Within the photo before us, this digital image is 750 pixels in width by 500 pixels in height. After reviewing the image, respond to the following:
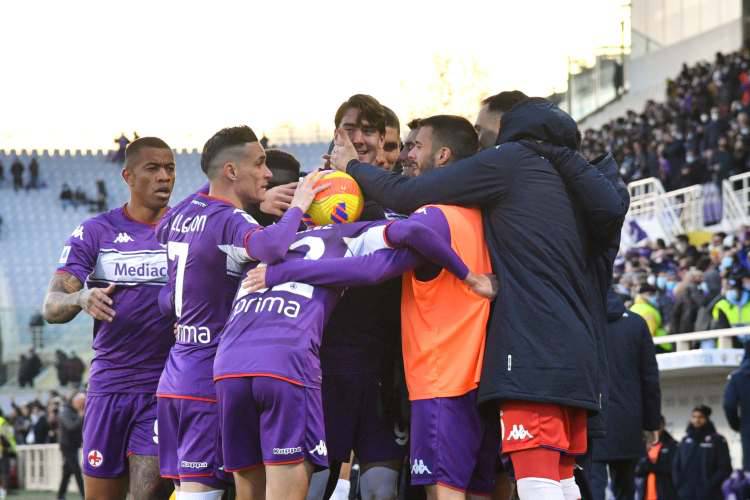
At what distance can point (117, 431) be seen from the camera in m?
8.27

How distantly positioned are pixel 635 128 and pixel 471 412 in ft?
86.7

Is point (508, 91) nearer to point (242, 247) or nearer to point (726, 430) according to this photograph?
point (242, 247)

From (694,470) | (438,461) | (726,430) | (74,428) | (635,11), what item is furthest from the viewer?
(635,11)

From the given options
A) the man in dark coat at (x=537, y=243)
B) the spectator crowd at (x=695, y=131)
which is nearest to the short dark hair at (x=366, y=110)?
the man in dark coat at (x=537, y=243)

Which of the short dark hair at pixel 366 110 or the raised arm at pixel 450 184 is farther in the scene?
the short dark hair at pixel 366 110

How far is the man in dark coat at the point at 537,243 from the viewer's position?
6.10 meters

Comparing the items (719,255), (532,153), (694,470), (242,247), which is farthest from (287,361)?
(719,255)

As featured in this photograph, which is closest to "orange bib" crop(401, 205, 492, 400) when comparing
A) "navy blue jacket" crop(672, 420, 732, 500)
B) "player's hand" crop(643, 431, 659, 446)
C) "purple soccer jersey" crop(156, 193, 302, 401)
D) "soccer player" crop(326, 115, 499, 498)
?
"soccer player" crop(326, 115, 499, 498)

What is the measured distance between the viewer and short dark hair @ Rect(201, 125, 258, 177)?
22.9ft

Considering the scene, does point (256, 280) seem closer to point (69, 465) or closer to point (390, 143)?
point (390, 143)

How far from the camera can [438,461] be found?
6328mm

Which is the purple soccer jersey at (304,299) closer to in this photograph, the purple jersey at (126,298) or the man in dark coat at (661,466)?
the purple jersey at (126,298)

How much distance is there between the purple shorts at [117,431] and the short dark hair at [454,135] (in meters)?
2.55

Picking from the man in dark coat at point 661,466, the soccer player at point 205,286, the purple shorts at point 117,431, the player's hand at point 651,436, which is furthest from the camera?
the man in dark coat at point 661,466
